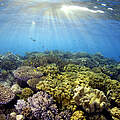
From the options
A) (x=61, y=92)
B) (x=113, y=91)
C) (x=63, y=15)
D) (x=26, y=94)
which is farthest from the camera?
(x=63, y=15)

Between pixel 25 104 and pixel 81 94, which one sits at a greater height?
pixel 81 94

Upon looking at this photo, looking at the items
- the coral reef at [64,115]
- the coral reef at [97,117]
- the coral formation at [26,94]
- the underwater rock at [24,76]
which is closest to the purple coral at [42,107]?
the coral reef at [64,115]

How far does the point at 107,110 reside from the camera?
4.71m

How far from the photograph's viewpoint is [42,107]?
434 centimetres

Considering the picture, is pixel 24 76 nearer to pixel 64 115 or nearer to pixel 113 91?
pixel 64 115

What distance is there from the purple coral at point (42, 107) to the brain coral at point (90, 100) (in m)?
1.07

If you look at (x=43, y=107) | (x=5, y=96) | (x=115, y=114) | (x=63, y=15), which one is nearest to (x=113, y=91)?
(x=115, y=114)

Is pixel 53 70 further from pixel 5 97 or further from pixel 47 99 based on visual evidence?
pixel 5 97

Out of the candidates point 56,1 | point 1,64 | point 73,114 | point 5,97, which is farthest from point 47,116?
point 56,1

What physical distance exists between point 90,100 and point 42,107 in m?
1.95

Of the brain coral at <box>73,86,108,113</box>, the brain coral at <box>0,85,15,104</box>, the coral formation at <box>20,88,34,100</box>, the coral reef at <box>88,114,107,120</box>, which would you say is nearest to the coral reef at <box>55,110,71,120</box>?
the brain coral at <box>73,86,108,113</box>

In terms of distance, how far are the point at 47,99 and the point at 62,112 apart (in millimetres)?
837

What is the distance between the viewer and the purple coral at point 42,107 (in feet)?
13.8

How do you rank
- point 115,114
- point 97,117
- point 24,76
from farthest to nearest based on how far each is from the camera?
point 24,76 < point 115,114 < point 97,117
